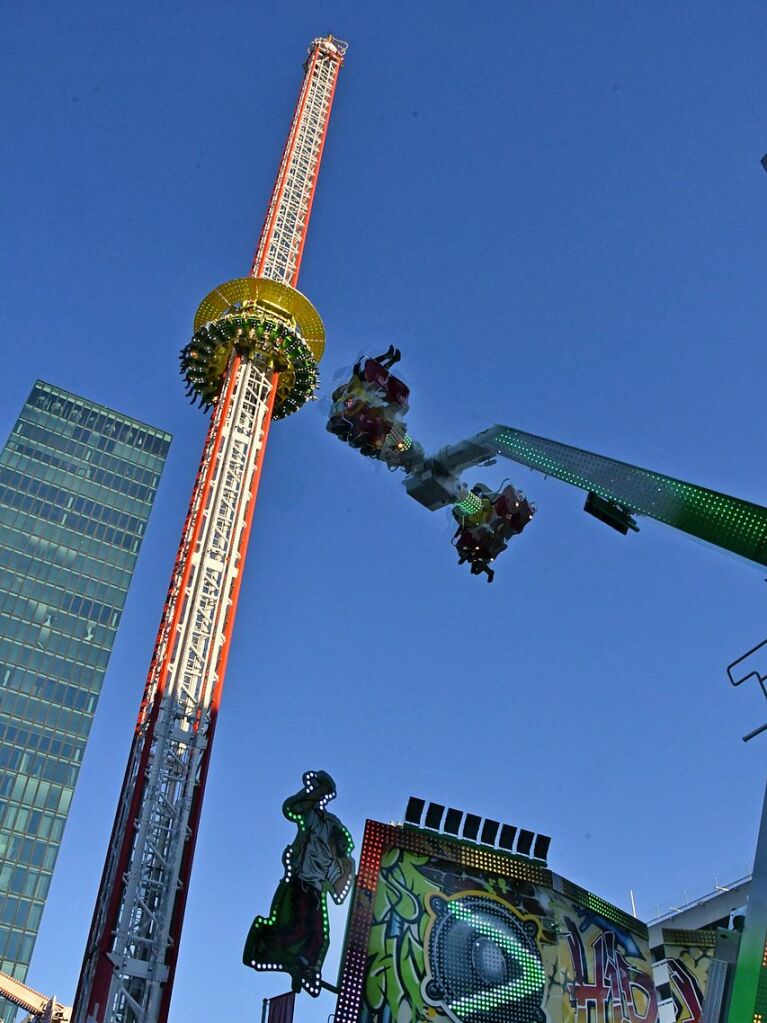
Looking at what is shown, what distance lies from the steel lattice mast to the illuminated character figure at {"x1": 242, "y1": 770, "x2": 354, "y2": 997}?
437 centimetres

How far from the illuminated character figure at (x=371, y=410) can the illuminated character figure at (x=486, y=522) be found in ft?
7.12

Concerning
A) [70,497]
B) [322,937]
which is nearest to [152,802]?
[322,937]

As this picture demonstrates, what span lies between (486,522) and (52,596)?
87049mm

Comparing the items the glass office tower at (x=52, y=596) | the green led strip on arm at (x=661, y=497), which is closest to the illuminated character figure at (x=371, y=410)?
the green led strip on arm at (x=661, y=497)

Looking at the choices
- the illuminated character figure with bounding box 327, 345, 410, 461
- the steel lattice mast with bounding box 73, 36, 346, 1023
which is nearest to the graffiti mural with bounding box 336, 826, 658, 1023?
the steel lattice mast with bounding box 73, 36, 346, 1023

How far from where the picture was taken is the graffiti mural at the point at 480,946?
32188 millimetres

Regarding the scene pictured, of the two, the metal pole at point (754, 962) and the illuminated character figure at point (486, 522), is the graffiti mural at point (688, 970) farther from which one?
the metal pole at point (754, 962)

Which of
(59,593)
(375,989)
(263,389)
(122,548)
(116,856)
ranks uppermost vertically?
(122,548)

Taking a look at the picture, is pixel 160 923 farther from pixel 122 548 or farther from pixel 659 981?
pixel 122 548

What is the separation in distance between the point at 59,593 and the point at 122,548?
895 centimetres

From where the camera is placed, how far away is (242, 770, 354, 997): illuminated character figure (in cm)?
3030

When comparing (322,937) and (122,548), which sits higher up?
(122,548)

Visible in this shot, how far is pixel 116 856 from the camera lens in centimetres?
3469

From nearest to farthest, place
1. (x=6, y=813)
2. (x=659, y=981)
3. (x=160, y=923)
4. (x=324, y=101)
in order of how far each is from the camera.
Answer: (x=160, y=923) < (x=659, y=981) < (x=324, y=101) < (x=6, y=813)
